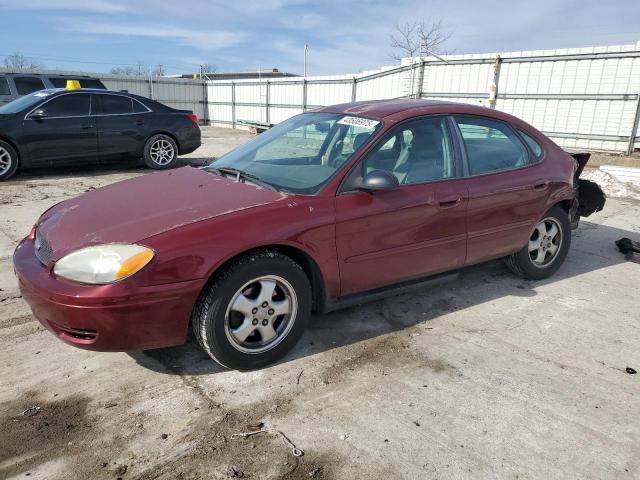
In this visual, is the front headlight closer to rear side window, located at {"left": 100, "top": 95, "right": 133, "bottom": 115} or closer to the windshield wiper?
the windshield wiper

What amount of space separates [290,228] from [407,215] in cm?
92

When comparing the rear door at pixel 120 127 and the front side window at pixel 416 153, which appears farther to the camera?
the rear door at pixel 120 127

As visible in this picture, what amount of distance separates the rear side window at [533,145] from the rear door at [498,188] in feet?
0.25

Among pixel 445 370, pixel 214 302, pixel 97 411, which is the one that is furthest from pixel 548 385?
pixel 97 411

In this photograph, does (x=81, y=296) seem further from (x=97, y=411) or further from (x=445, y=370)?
(x=445, y=370)

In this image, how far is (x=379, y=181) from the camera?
315 cm

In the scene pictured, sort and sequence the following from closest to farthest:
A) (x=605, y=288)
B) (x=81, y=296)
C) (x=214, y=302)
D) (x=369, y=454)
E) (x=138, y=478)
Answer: (x=138, y=478)
(x=369, y=454)
(x=81, y=296)
(x=214, y=302)
(x=605, y=288)

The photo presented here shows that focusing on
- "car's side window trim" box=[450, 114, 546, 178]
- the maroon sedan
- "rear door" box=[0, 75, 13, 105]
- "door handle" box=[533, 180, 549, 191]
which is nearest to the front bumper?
the maroon sedan

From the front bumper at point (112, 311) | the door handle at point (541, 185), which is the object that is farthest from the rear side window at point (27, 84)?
the door handle at point (541, 185)

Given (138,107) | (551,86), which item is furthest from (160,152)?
(551,86)

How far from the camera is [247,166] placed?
12.2ft

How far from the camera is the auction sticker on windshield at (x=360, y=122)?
3.55 metres

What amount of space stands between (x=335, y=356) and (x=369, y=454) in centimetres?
92

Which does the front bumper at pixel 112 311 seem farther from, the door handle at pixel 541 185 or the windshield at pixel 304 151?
the door handle at pixel 541 185
